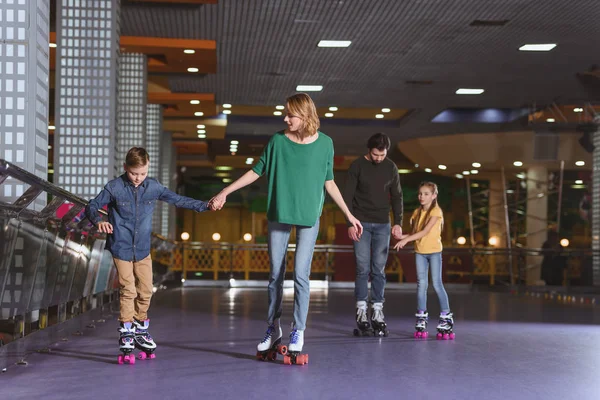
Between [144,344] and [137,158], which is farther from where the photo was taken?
[144,344]

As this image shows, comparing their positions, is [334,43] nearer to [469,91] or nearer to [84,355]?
[469,91]

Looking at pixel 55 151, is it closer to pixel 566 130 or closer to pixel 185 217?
pixel 566 130

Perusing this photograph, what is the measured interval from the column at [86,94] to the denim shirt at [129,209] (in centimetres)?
506

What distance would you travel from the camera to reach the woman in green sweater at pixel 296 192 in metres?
4.91

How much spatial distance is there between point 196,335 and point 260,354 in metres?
1.58

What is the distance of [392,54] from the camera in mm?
14656

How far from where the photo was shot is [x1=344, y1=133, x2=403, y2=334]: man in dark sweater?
6711mm

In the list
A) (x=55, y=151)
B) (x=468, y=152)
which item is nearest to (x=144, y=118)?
(x=55, y=151)

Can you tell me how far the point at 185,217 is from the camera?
4019 cm

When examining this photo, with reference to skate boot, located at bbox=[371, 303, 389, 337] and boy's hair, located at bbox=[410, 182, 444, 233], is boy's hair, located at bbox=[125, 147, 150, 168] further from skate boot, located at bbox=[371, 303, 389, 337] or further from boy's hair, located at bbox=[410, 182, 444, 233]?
boy's hair, located at bbox=[410, 182, 444, 233]

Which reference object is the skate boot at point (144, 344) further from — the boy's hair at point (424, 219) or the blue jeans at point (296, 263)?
the boy's hair at point (424, 219)

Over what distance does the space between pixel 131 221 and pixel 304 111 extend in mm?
1129

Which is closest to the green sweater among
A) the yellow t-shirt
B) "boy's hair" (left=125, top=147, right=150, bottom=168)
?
"boy's hair" (left=125, top=147, right=150, bottom=168)

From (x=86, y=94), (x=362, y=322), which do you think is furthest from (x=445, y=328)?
(x=86, y=94)
